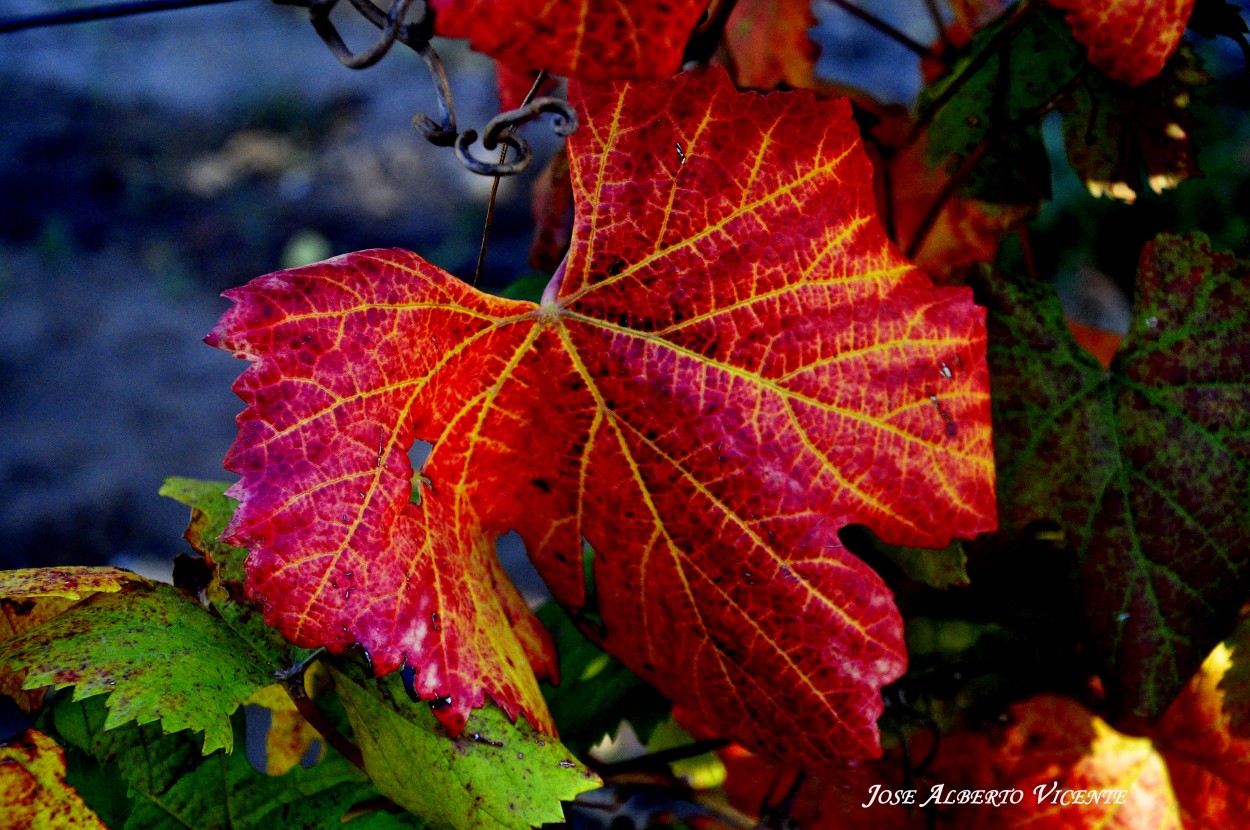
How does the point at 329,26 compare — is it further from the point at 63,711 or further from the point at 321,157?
the point at 321,157

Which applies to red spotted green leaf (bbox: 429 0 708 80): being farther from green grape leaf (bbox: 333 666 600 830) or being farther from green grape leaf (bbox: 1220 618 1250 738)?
green grape leaf (bbox: 1220 618 1250 738)

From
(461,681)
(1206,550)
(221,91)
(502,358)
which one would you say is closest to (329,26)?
(502,358)

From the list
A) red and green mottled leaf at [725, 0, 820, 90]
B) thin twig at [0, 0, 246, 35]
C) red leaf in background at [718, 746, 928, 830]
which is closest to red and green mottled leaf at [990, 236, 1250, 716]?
red leaf in background at [718, 746, 928, 830]

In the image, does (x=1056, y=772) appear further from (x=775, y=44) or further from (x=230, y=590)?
(x=775, y=44)
